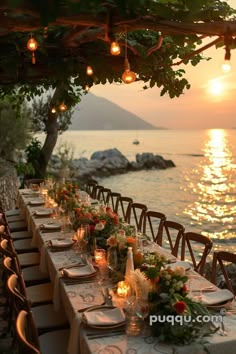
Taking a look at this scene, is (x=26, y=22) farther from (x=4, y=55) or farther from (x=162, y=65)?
(x=162, y=65)

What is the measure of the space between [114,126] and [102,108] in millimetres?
19857

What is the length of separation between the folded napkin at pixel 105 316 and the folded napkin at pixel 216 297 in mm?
503

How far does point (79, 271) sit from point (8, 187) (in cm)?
603

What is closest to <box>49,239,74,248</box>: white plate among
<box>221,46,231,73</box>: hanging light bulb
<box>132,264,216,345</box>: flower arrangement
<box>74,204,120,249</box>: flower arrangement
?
<box>74,204,120,249</box>: flower arrangement

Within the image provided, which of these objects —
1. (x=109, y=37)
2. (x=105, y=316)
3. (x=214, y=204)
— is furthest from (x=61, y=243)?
(x=214, y=204)

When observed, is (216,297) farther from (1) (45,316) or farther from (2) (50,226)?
(2) (50,226)

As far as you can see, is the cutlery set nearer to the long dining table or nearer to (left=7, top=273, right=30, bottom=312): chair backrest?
the long dining table

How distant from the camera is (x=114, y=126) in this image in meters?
108

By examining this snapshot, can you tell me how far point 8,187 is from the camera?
895cm

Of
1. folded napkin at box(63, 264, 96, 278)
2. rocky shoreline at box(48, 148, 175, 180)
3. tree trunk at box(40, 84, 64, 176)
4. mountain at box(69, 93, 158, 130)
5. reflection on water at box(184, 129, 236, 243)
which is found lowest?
reflection on water at box(184, 129, 236, 243)

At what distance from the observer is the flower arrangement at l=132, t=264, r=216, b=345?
7.29 ft

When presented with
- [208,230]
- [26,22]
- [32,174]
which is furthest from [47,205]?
[32,174]

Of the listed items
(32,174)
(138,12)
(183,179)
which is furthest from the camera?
(183,179)

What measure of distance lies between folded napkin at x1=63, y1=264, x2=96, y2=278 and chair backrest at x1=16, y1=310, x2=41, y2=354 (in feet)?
2.11
